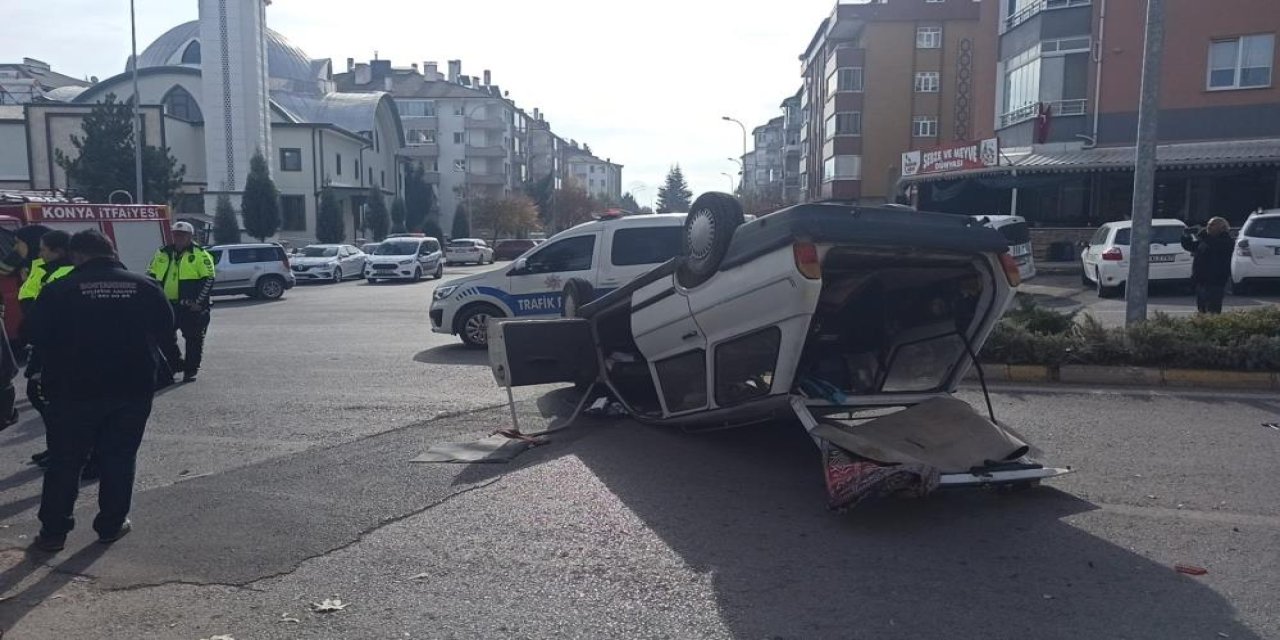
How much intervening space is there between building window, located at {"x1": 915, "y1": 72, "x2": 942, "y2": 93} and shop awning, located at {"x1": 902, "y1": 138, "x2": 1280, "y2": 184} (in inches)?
1030

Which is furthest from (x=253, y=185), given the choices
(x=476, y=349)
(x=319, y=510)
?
(x=319, y=510)

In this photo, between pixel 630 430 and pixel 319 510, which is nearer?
pixel 319 510

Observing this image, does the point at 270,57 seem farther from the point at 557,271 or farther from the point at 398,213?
the point at 557,271

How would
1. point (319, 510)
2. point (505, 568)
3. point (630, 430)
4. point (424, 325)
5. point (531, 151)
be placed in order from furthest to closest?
point (531, 151) → point (424, 325) → point (630, 430) → point (319, 510) → point (505, 568)

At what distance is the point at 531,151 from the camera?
115812 mm

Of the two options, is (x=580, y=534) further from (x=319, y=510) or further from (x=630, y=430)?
(x=630, y=430)

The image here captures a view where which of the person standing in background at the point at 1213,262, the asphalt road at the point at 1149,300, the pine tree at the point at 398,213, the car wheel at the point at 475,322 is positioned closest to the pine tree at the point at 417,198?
the pine tree at the point at 398,213

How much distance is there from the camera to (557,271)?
45.4 ft

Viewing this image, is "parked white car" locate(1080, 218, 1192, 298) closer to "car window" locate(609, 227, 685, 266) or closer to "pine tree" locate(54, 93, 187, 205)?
"car window" locate(609, 227, 685, 266)

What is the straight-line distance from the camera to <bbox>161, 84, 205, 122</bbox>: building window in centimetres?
5622

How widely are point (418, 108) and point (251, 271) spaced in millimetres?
69529

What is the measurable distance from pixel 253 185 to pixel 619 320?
46.9 metres

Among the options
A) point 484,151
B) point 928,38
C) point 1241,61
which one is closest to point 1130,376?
point 1241,61

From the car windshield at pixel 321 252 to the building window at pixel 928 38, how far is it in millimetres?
37606
